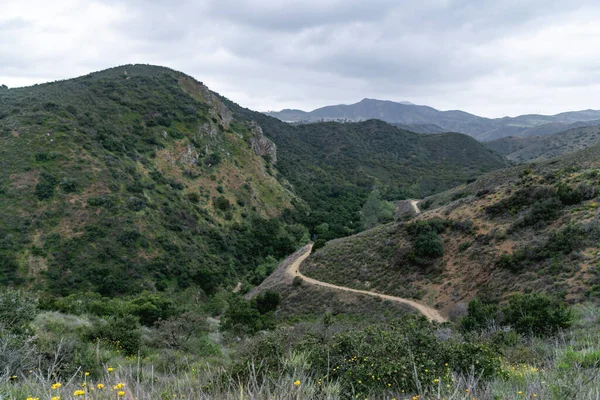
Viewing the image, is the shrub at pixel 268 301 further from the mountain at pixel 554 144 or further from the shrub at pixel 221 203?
the mountain at pixel 554 144

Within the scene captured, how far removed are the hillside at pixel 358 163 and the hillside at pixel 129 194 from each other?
11.9m

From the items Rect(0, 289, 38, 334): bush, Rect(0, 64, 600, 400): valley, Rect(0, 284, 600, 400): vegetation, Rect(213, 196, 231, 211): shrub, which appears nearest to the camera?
Rect(0, 284, 600, 400): vegetation

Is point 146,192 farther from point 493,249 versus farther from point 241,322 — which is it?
point 493,249

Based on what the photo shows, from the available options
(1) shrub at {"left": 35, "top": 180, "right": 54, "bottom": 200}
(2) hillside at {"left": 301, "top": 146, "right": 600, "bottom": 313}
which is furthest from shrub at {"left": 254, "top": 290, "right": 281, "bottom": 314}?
(1) shrub at {"left": 35, "top": 180, "right": 54, "bottom": 200}

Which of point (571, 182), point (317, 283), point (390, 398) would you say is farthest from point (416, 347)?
point (571, 182)

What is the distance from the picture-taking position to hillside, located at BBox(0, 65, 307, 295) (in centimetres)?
3199

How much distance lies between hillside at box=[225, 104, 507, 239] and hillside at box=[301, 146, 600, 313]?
79.7ft

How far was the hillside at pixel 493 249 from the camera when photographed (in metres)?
19.8

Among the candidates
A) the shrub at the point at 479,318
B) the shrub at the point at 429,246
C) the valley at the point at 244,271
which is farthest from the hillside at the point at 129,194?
the shrub at the point at 479,318

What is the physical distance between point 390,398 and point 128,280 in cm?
3406

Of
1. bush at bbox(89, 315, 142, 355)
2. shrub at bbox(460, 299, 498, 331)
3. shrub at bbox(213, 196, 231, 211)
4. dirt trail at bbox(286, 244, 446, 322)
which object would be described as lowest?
dirt trail at bbox(286, 244, 446, 322)

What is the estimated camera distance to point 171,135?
57562mm

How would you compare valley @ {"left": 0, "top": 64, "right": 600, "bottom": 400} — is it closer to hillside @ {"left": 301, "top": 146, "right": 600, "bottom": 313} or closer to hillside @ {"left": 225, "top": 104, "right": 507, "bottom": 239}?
hillside @ {"left": 301, "top": 146, "right": 600, "bottom": 313}

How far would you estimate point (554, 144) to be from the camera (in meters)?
138
